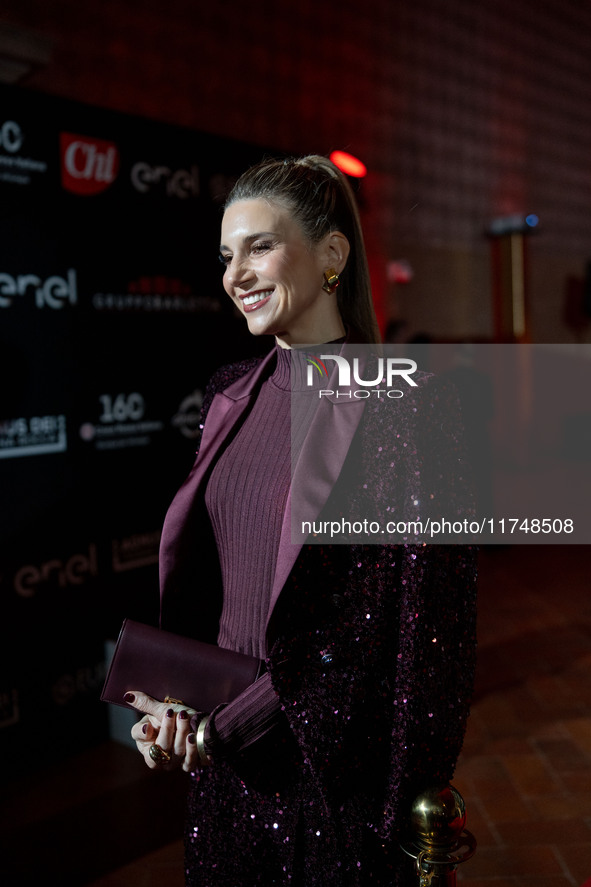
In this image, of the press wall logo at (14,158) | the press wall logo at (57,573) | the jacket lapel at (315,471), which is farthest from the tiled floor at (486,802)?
the press wall logo at (14,158)

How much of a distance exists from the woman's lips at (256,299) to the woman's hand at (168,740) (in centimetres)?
70

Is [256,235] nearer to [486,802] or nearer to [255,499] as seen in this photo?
[255,499]

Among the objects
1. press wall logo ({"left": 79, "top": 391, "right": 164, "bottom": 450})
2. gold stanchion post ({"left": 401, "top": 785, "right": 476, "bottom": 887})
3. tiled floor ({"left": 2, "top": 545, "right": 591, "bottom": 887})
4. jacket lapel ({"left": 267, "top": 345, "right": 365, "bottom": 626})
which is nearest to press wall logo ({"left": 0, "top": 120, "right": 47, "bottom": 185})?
press wall logo ({"left": 79, "top": 391, "right": 164, "bottom": 450})

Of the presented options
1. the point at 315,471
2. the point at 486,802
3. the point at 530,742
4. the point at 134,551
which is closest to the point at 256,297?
the point at 315,471

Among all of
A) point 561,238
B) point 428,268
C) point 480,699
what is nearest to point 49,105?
point 480,699

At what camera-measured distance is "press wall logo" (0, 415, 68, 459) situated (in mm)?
2814

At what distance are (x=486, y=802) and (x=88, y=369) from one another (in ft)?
7.83

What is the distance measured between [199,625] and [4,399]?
67.4 inches

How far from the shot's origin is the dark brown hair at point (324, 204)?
126cm

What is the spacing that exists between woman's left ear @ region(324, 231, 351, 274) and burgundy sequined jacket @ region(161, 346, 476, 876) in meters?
0.26

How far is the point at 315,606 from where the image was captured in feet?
4.00

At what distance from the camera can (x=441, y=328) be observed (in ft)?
25.7

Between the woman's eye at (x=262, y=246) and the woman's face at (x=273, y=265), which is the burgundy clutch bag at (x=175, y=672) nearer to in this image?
the woman's face at (x=273, y=265)

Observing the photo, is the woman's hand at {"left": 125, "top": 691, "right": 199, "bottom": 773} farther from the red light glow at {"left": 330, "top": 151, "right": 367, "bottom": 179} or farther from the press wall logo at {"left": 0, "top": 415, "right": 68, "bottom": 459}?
the press wall logo at {"left": 0, "top": 415, "right": 68, "bottom": 459}
